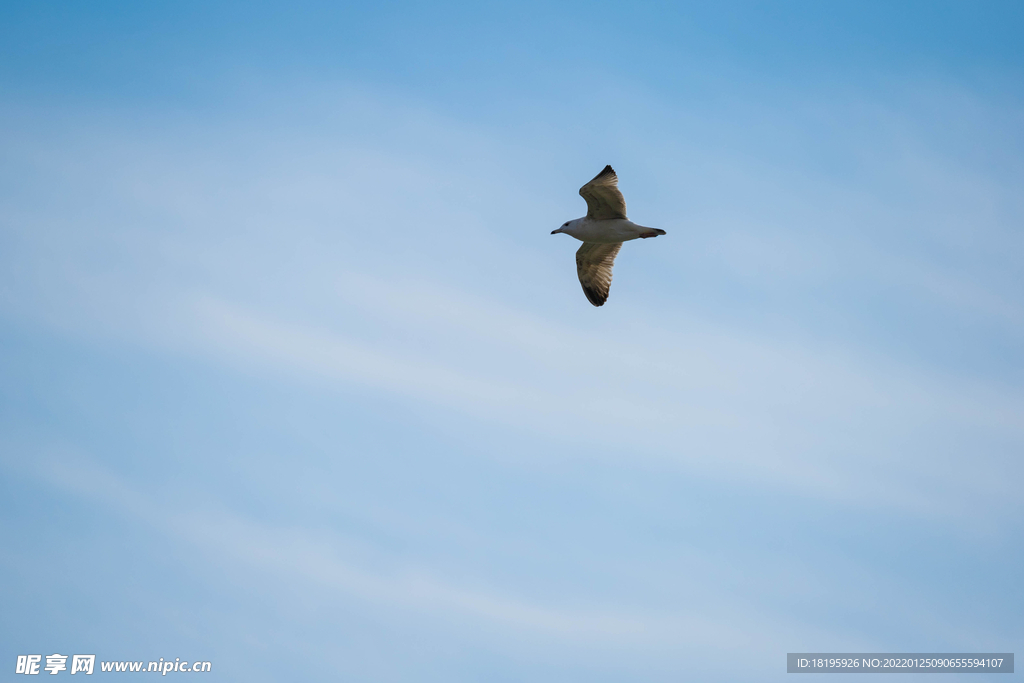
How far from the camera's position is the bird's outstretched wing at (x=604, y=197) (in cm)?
2380

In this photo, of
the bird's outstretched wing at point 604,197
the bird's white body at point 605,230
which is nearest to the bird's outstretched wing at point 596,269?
the bird's white body at point 605,230

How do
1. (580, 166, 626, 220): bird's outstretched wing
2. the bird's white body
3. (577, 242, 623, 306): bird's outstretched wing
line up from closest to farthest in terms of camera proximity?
(580, 166, 626, 220): bird's outstretched wing
the bird's white body
(577, 242, 623, 306): bird's outstretched wing

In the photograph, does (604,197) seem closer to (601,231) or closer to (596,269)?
(601,231)

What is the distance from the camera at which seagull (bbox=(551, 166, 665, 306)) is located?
24.0 m

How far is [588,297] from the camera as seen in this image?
1054 inches

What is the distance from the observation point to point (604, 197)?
24.1m

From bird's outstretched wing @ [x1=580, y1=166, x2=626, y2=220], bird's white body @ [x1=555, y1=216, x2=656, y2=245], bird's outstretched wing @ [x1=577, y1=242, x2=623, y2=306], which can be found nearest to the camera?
bird's outstretched wing @ [x1=580, y1=166, x2=626, y2=220]

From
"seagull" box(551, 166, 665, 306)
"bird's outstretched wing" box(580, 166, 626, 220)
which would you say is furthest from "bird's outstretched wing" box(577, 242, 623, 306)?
"bird's outstretched wing" box(580, 166, 626, 220)

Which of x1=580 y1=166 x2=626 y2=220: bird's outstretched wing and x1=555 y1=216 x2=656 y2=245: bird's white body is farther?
x1=555 y1=216 x2=656 y2=245: bird's white body

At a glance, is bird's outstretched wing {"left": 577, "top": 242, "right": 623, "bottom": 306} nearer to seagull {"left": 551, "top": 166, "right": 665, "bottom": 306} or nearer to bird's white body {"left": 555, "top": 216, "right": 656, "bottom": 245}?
seagull {"left": 551, "top": 166, "right": 665, "bottom": 306}

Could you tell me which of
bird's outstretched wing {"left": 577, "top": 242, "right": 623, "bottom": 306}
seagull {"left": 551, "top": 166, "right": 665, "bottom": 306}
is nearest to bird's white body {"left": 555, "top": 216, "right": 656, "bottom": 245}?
seagull {"left": 551, "top": 166, "right": 665, "bottom": 306}

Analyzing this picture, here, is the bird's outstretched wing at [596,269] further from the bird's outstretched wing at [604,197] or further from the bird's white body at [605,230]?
the bird's outstretched wing at [604,197]

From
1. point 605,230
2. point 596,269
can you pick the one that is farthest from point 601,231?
point 596,269

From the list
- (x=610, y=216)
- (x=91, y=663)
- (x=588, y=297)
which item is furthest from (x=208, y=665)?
(x=610, y=216)
